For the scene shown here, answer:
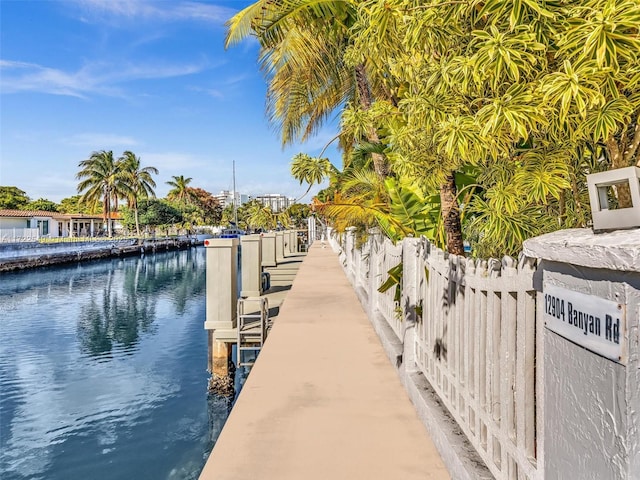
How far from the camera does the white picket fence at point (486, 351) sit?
1.87m

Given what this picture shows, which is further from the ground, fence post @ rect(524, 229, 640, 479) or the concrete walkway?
fence post @ rect(524, 229, 640, 479)

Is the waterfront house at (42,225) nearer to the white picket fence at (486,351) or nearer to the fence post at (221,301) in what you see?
the fence post at (221,301)

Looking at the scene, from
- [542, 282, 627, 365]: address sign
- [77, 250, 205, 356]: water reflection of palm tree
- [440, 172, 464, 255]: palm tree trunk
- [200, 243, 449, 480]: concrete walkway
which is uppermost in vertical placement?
[440, 172, 464, 255]: palm tree trunk

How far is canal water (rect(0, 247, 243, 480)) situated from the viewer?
26.9ft

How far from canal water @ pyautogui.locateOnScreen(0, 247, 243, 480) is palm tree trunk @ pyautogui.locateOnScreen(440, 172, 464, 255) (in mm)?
6420

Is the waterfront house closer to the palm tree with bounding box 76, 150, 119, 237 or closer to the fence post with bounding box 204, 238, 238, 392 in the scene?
the palm tree with bounding box 76, 150, 119, 237

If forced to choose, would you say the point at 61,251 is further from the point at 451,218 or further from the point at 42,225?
the point at 451,218

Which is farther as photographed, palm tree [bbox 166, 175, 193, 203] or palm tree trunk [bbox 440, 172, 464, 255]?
palm tree [bbox 166, 175, 193, 203]

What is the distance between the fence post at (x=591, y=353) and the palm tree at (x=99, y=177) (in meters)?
60.3

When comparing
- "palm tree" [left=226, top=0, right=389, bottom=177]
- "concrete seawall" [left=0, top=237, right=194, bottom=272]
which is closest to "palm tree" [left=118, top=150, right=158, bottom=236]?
"concrete seawall" [left=0, top=237, right=194, bottom=272]

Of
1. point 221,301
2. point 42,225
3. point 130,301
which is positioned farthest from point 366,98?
point 42,225

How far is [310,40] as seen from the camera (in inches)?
332

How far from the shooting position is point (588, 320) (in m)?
1.30

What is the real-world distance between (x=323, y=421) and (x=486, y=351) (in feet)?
5.52
